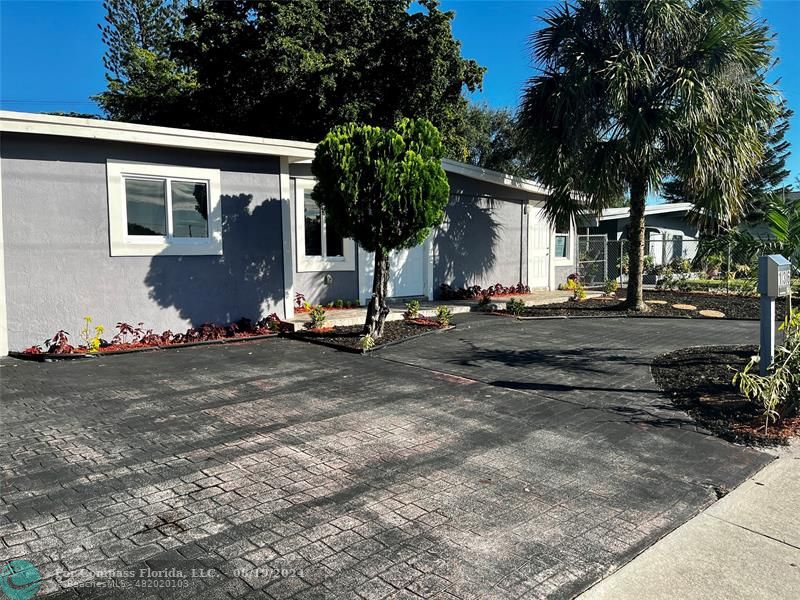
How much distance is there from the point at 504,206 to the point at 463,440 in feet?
36.2

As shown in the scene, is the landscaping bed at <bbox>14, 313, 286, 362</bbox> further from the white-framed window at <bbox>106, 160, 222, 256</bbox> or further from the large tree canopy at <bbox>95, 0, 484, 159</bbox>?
the large tree canopy at <bbox>95, 0, 484, 159</bbox>

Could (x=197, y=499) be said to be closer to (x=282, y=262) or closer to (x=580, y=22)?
(x=282, y=262)

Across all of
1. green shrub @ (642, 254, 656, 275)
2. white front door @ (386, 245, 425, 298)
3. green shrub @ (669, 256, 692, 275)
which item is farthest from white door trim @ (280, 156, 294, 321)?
green shrub @ (669, 256, 692, 275)

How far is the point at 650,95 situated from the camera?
11.1 metres

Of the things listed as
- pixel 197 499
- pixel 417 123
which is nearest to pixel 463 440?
pixel 197 499

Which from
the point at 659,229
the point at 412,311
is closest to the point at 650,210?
the point at 659,229

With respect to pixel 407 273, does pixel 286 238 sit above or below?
above

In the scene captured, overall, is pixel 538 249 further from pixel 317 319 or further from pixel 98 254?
pixel 98 254

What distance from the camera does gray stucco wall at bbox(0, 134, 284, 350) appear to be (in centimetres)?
781

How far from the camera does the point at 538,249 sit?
16312 millimetres

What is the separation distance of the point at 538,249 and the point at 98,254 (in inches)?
456

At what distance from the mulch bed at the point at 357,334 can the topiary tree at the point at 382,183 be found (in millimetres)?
1408

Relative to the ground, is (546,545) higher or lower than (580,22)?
lower

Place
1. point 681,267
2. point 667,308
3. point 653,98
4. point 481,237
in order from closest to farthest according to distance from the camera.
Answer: point 653,98 → point 667,308 → point 481,237 → point 681,267
